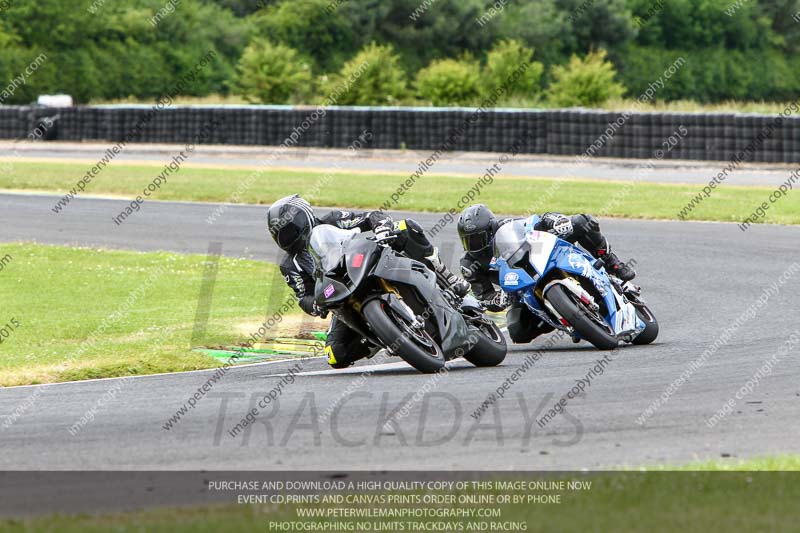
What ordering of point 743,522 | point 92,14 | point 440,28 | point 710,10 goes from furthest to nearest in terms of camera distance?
point 710,10
point 440,28
point 92,14
point 743,522

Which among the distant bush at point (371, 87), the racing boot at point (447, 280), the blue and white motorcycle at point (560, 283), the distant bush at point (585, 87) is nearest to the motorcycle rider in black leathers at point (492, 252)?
the blue and white motorcycle at point (560, 283)

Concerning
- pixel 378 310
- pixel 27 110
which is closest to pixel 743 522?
pixel 378 310

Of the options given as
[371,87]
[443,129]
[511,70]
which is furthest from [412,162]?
[511,70]

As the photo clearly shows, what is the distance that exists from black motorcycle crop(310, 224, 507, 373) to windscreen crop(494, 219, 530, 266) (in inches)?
36.1

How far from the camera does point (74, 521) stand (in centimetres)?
538

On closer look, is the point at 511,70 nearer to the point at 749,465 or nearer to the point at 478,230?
the point at 478,230

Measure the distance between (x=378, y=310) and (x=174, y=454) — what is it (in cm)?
232

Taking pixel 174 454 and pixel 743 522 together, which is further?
pixel 174 454

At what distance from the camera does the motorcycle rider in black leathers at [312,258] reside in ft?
31.0

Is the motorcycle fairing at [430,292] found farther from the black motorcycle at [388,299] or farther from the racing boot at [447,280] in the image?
the racing boot at [447,280]

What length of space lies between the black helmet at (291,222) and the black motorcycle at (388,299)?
488 mm

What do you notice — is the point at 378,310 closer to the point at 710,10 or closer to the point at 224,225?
the point at 224,225

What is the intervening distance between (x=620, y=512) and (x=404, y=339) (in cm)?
355

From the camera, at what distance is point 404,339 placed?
875 centimetres
